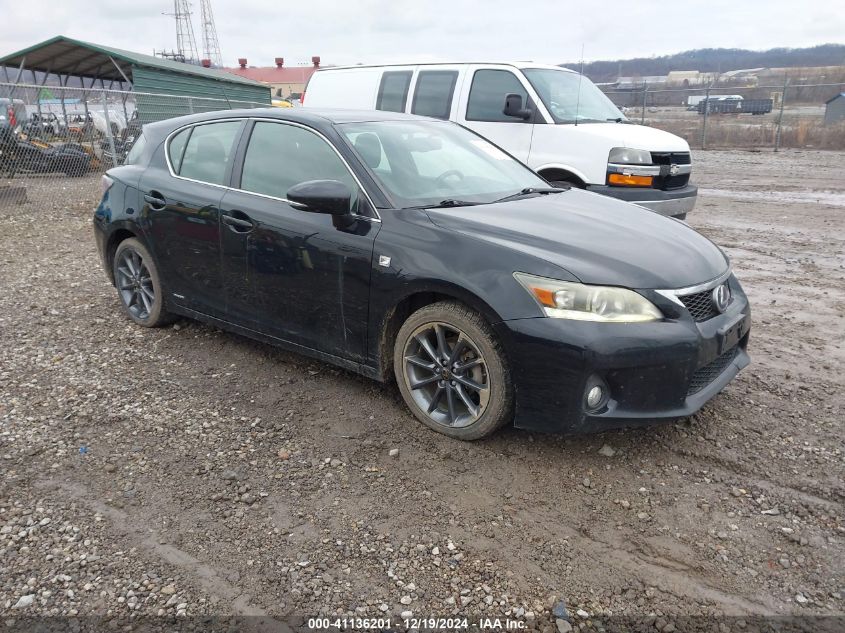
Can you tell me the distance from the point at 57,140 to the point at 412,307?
1300 centimetres

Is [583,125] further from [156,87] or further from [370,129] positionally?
[156,87]

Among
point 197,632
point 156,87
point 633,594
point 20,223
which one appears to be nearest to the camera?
point 197,632

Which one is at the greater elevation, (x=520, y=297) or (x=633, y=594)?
(x=520, y=297)

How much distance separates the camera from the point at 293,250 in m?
3.71

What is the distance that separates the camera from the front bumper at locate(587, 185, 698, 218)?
6773 millimetres

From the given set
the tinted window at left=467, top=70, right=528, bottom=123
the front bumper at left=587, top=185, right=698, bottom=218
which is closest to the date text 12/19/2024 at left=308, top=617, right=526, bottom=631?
the front bumper at left=587, top=185, right=698, bottom=218

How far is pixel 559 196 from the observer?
414 centimetres

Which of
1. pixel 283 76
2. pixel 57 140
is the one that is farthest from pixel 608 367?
pixel 283 76

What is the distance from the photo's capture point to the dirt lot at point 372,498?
2359 mm

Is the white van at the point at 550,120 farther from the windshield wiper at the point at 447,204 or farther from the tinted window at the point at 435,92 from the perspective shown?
the windshield wiper at the point at 447,204

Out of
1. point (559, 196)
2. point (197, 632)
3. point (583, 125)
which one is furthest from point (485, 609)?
point (583, 125)

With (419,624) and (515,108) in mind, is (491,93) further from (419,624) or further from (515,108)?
(419,624)

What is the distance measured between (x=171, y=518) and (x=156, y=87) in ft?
70.5

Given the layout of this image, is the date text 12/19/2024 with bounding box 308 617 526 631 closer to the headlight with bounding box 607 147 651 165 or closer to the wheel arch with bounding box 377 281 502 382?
the wheel arch with bounding box 377 281 502 382
